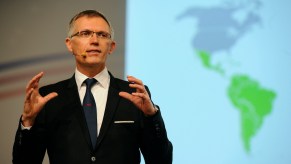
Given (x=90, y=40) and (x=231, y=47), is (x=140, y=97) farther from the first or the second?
(x=231, y=47)

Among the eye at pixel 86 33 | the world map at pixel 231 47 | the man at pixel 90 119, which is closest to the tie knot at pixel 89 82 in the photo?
the man at pixel 90 119

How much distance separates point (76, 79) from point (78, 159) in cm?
37

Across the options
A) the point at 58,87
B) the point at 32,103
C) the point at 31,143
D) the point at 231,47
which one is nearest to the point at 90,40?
the point at 58,87

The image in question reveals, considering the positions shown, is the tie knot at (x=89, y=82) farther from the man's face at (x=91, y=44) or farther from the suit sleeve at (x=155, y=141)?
the suit sleeve at (x=155, y=141)

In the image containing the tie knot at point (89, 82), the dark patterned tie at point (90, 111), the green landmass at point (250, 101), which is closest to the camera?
the dark patterned tie at point (90, 111)

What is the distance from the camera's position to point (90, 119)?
5.06 feet

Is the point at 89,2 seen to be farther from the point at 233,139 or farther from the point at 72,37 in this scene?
the point at 233,139

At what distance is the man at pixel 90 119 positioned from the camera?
1443 mm

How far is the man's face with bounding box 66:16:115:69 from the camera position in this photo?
5.35 ft

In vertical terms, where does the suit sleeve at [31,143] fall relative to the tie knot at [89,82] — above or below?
below

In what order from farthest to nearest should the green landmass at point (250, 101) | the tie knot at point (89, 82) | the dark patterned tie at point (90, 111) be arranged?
the green landmass at point (250, 101), the tie knot at point (89, 82), the dark patterned tie at point (90, 111)

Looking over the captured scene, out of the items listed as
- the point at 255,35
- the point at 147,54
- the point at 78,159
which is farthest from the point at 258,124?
the point at 78,159

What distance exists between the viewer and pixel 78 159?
147 cm

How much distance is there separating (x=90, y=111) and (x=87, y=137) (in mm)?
119
